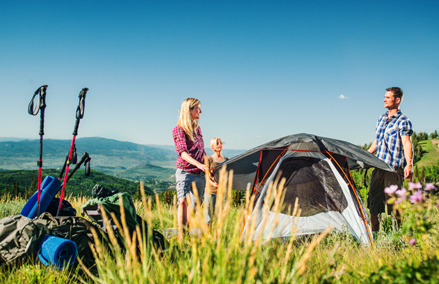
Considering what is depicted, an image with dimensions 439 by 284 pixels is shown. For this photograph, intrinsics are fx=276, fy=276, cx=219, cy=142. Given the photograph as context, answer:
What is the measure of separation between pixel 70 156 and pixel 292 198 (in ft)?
12.3

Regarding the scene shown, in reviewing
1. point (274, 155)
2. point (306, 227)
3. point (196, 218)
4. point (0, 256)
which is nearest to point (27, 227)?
point (0, 256)

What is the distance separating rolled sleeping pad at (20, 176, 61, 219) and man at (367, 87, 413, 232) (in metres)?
4.43

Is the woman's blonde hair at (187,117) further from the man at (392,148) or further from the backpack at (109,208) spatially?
the man at (392,148)

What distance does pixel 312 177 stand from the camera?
5055 millimetres

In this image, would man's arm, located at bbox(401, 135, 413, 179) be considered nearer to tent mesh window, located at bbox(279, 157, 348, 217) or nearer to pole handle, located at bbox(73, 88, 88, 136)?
tent mesh window, located at bbox(279, 157, 348, 217)

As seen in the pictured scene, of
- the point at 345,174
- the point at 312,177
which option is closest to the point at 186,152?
the point at 345,174

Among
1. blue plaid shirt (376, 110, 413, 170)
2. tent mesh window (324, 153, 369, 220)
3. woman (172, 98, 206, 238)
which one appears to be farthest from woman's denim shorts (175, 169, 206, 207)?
blue plaid shirt (376, 110, 413, 170)

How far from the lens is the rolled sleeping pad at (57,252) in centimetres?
241

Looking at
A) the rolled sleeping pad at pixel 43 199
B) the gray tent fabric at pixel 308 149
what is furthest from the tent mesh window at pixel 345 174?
the rolled sleeping pad at pixel 43 199

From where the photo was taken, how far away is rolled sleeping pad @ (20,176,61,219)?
3.43 meters

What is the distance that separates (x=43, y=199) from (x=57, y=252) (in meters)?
1.32

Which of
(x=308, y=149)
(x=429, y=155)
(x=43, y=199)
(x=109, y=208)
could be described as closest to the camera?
(x=109, y=208)

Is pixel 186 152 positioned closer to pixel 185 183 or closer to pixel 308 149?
pixel 185 183

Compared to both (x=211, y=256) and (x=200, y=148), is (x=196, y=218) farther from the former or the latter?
(x=200, y=148)
